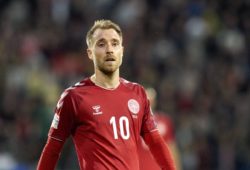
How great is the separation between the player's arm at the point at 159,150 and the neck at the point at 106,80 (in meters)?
0.42

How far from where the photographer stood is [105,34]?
5.96 m

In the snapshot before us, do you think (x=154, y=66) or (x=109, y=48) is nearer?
(x=109, y=48)

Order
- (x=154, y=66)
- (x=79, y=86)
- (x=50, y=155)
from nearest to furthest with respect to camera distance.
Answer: (x=50, y=155), (x=79, y=86), (x=154, y=66)

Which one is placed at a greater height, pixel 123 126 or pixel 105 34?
pixel 105 34

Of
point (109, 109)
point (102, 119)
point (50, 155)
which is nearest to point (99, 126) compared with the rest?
point (102, 119)

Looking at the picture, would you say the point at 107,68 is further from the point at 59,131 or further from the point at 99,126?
the point at 59,131

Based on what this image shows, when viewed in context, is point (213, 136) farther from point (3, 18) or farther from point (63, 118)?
point (63, 118)

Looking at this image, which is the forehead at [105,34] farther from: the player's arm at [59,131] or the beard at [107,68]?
the player's arm at [59,131]

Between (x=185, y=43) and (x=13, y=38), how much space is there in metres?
3.13

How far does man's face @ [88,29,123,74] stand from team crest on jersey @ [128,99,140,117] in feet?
0.83

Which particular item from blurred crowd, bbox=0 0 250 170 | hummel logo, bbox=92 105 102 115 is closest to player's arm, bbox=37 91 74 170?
hummel logo, bbox=92 105 102 115

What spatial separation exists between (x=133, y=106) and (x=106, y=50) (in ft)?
1.45

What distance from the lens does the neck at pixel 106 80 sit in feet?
19.8

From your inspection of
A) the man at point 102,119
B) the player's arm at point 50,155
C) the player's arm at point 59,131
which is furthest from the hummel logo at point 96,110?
the player's arm at point 50,155
